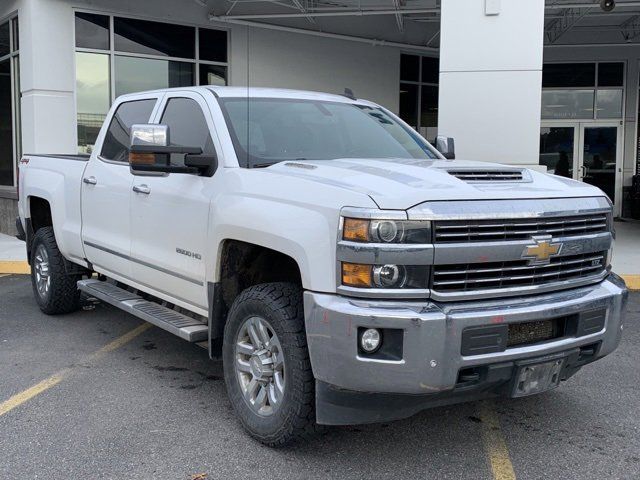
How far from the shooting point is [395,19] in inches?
620

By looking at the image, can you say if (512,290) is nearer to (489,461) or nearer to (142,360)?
(489,461)

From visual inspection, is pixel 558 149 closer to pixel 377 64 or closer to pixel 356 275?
pixel 377 64

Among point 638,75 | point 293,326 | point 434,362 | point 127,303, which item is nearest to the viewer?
point 434,362

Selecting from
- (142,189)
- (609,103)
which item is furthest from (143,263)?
(609,103)

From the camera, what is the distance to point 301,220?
3500 mm

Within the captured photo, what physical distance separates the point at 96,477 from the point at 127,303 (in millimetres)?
1931

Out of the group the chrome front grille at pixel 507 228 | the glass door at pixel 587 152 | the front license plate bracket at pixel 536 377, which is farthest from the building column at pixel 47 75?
the glass door at pixel 587 152

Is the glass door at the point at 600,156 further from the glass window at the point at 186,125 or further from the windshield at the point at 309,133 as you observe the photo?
the glass window at the point at 186,125

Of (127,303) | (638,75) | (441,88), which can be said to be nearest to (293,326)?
(127,303)

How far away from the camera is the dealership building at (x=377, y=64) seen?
9.46m

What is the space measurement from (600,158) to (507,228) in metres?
15.0

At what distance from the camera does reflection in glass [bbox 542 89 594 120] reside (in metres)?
17.0

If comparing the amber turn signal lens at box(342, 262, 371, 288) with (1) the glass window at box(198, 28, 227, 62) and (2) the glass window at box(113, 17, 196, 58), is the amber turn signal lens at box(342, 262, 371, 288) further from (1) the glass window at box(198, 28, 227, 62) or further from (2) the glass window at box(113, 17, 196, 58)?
(1) the glass window at box(198, 28, 227, 62)

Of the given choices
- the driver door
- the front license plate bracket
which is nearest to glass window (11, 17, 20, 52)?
the driver door
